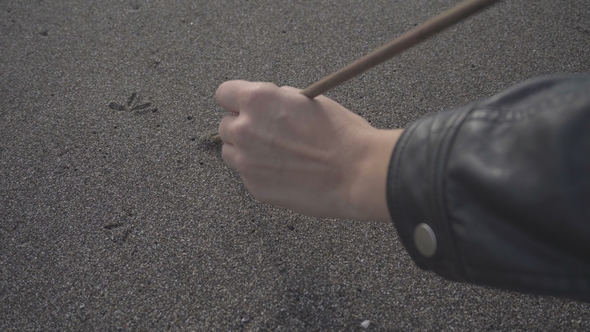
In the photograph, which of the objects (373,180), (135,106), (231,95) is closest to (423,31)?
(373,180)

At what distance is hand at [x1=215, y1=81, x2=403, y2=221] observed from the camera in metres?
0.57

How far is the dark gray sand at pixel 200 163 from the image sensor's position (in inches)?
28.6

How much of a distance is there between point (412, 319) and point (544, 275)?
0.35 meters

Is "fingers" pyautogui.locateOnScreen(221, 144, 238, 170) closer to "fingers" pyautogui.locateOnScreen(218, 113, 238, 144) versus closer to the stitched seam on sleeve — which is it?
"fingers" pyautogui.locateOnScreen(218, 113, 238, 144)

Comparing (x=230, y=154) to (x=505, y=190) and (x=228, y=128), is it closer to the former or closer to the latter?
(x=228, y=128)

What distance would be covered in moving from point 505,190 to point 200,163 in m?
0.65

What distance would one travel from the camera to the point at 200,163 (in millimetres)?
932

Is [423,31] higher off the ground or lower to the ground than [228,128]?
higher

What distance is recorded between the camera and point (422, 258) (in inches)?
17.8

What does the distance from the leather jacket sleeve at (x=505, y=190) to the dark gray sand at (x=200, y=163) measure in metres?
0.33

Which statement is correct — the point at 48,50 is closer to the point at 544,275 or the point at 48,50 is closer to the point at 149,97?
the point at 149,97

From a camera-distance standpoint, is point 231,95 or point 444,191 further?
point 231,95

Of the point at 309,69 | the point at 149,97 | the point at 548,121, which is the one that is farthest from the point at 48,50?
the point at 548,121

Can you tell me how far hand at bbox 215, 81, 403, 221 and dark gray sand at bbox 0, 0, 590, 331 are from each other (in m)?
0.21
